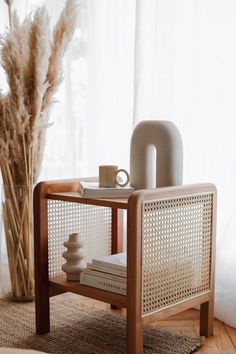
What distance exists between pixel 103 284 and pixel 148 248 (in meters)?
0.25

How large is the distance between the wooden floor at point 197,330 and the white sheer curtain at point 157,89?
74mm

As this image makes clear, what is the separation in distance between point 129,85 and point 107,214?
25.7 inches

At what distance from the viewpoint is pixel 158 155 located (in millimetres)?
1853

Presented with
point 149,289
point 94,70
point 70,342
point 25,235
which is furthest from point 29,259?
point 94,70

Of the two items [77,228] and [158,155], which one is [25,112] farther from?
[158,155]

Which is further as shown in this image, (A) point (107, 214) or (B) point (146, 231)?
(A) point (107, 214)

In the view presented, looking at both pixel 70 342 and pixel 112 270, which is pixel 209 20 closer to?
pixel 112 270

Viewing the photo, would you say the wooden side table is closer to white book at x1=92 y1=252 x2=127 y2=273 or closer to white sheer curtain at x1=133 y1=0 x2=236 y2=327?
white book at x1=92 y1=252 x2=127 y2=273

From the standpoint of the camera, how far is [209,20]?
2.13 meters

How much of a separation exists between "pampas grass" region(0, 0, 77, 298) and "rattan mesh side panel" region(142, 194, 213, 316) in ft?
2.54

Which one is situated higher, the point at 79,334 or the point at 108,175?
the point at 108,175

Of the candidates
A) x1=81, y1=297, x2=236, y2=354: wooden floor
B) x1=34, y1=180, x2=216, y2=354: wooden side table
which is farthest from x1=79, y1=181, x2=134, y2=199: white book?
x1=81, y1=297, x2=236, y2=354: wooden floor

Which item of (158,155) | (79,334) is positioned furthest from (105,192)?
(79,334)

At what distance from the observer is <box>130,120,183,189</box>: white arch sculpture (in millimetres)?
1840
